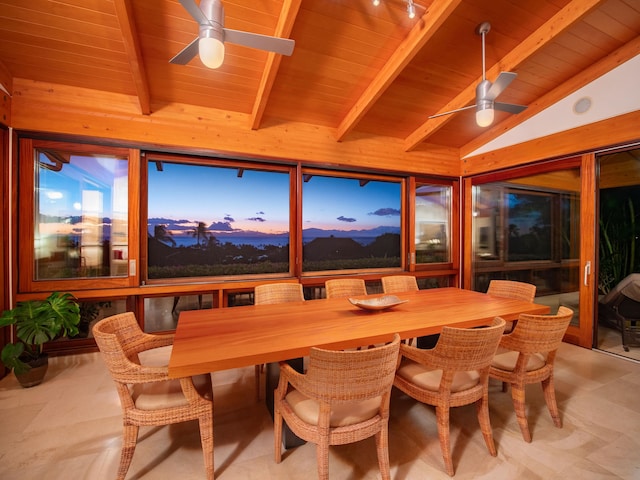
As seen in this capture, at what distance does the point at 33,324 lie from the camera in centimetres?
251

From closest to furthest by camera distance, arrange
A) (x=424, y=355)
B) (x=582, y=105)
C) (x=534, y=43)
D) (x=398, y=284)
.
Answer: (x=424, y=355)
(x=534, y=43)
(x=398, y=284)
(x=582, y=105)

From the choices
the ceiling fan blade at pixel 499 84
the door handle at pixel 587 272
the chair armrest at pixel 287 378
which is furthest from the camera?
the door handle at pixel 587 272

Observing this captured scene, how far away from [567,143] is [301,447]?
14.8 ft

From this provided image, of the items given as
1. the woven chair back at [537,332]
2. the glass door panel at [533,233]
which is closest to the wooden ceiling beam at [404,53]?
the woven chair back at [537,332]

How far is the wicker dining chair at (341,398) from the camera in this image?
1306mm

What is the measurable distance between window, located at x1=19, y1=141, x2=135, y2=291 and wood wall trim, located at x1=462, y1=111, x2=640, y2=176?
16.9 ft

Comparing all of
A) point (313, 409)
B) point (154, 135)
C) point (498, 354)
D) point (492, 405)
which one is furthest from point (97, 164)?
point (492, 405)

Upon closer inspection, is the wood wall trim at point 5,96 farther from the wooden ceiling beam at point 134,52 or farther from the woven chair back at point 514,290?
the woven chair back at point 514,290

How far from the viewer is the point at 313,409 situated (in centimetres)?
151

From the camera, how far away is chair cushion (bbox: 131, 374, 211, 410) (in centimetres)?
156

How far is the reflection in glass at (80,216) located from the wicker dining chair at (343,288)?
2418 millimetres

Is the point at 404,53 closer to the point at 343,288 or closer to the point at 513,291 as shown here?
the point at 343,288

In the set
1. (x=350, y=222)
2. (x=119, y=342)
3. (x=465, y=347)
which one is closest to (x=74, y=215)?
(x=119, y=342)

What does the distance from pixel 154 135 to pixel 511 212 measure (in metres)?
5.18
